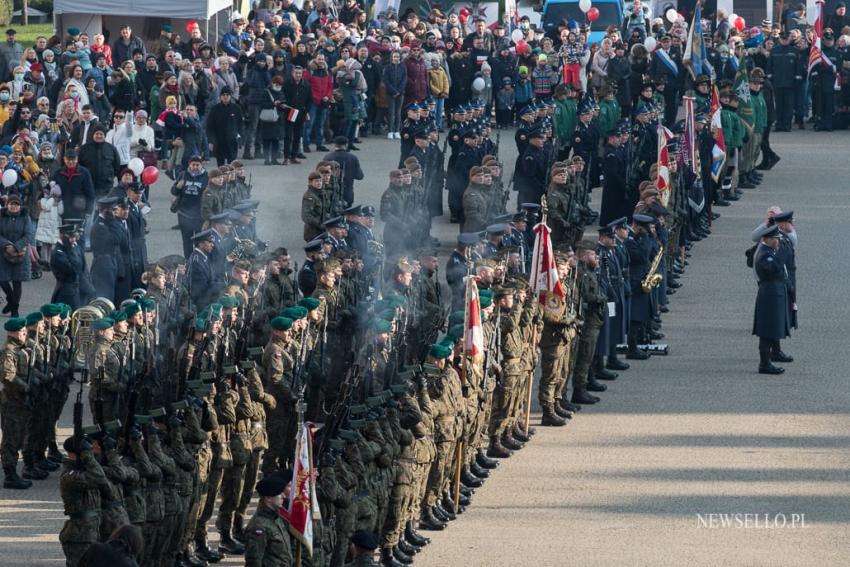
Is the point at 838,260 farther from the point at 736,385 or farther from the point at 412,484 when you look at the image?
the point at 412,484

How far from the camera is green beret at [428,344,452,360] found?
656 inches

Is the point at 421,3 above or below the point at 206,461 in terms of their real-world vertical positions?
above

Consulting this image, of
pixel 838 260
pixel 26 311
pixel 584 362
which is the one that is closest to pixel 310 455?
pixel 584 362

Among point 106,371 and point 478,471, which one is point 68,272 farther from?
point 478,471

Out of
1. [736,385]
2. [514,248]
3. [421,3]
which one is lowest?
[736,385]

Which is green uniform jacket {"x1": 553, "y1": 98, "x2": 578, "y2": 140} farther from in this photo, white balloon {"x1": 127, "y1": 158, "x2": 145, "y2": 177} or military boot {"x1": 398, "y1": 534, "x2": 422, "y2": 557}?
military boot {"x1": 398, "y1": 534, "x2": 422, "y2": 557}

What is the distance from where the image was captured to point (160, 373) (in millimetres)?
16406

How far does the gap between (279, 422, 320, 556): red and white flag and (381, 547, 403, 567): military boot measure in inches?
67.6

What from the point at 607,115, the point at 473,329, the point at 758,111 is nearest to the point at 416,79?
the point at 607,115

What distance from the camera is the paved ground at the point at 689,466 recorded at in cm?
1554

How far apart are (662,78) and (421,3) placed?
819cm

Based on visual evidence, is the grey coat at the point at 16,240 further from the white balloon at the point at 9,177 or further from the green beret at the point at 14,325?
the green beret at the point at 14,325

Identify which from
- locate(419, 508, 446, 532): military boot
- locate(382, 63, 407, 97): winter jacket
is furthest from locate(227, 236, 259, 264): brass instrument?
locate(382, 63, 407, 97): winter jacket

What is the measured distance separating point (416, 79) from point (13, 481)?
17.4m
